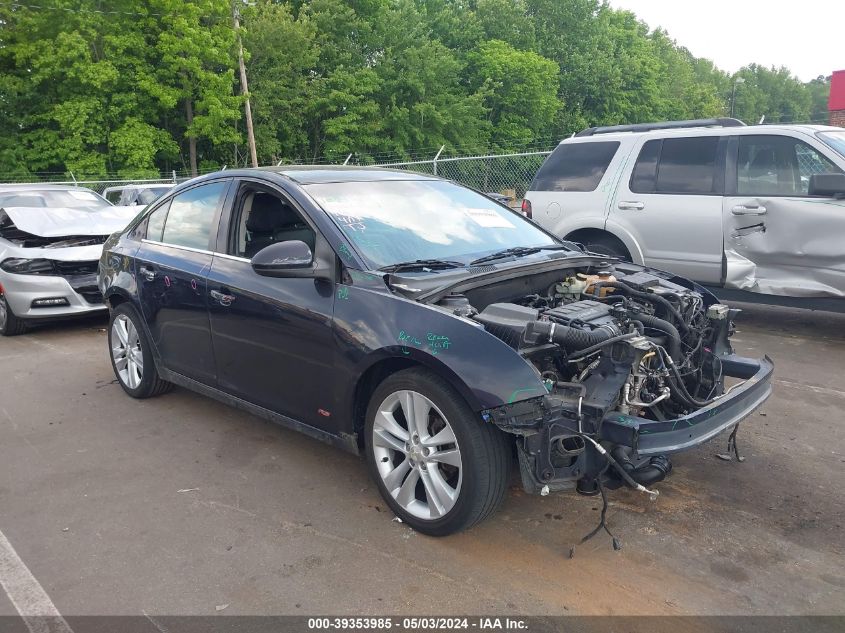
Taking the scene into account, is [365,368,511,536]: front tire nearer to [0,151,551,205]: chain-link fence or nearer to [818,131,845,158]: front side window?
[818,131,845,158]: front side window

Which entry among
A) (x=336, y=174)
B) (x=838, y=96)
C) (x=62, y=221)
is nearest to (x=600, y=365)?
(x=336, y=174)

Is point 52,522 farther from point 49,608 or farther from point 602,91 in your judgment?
point 602,91

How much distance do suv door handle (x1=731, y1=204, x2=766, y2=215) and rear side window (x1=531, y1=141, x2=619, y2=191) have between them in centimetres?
151

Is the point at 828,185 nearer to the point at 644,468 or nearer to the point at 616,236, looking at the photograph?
the point at 616,236

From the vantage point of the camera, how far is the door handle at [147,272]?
490 cm

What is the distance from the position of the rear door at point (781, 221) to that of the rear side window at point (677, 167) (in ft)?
0.69

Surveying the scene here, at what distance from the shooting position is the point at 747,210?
6.65m

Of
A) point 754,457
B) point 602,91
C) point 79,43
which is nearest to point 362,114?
point 79,43

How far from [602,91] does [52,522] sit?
53.5 meters

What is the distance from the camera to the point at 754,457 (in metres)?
4.09

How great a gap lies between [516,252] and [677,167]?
385cm

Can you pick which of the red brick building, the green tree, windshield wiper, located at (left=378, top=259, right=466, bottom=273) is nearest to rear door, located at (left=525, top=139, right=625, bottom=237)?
windshield wiper, located at (left=378, top=259, right=466, bottom=273)

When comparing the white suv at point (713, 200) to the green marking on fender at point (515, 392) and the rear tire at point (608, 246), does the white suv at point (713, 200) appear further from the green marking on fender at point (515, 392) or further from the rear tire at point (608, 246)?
the green marking on fender at point (515, 392)

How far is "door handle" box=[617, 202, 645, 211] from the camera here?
24.0 feet
